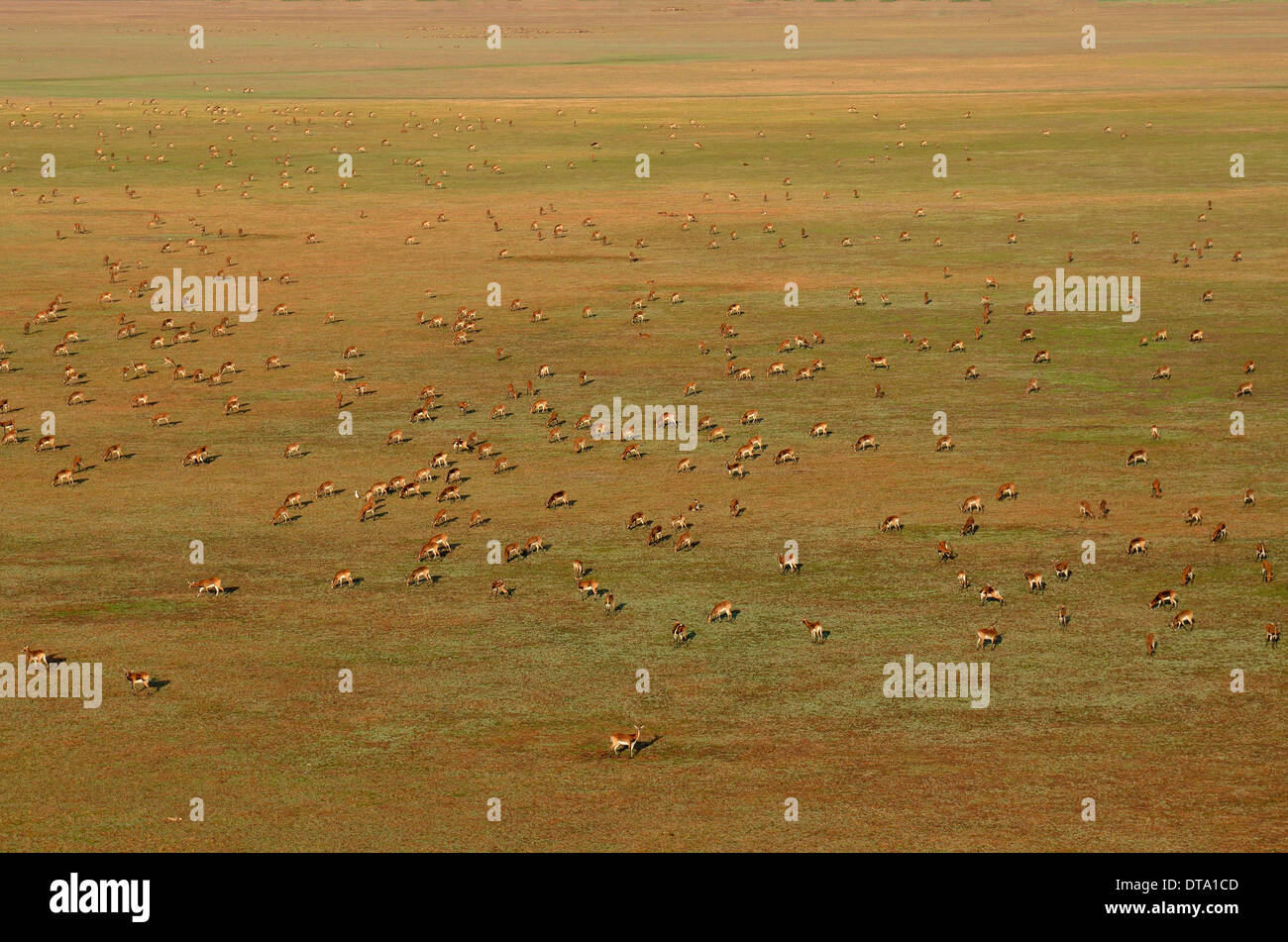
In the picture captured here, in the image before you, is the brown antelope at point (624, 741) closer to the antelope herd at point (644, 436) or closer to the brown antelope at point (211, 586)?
the antelope herd at point (644, 436)

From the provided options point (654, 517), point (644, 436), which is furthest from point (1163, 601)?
point (644, 436)

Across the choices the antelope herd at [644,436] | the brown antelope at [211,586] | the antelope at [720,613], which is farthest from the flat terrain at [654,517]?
the antelope at [720,613]

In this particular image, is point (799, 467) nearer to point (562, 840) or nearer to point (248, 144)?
point (562, 840)

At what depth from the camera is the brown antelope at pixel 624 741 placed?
23984 mm

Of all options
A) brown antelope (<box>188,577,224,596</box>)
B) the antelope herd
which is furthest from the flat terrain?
brown antelope (<box>188,577,224,596</box>)

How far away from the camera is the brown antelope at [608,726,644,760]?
78.7 ft

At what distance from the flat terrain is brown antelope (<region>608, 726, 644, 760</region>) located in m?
0.29

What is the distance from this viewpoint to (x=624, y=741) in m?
24.0

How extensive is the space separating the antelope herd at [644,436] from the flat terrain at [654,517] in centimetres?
20

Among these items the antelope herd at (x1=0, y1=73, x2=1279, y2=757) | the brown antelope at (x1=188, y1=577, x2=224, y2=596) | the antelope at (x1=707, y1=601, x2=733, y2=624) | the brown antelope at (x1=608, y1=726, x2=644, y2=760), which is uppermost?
the antelope herd at (x1=0, y1=73, x2=1279, y2=757)

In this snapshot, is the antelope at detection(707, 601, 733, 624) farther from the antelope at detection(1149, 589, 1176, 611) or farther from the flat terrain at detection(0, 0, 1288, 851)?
the antelope at detection(1149, 589, 1176, 611)

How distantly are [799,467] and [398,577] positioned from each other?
1162cm

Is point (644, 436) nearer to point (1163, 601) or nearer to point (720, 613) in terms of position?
point (720, 613)

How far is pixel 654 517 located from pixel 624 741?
482 inches
